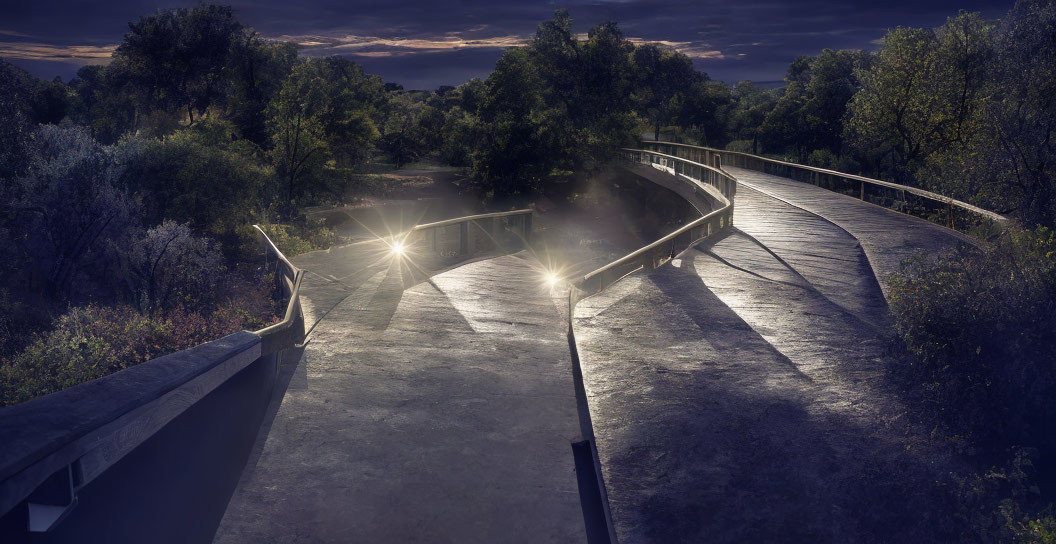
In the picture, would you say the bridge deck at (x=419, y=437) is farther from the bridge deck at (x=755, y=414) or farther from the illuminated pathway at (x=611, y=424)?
the bridge deck at (x=755, y=414)

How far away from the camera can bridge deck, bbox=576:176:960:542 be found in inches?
232

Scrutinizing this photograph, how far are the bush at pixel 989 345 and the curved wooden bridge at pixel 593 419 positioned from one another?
1.95 ft

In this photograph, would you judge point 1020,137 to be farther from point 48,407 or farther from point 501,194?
point 501,194

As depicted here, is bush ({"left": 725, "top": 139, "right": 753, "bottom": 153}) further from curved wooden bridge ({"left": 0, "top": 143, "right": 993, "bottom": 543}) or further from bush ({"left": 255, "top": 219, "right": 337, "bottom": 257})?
curved wooden bridge ({"left": 0, "top": 143, "right": 993, "bottom": 543})

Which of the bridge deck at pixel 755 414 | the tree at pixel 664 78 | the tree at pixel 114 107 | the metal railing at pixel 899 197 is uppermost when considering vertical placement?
the tree at pixel 664 78

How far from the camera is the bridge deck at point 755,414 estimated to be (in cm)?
590

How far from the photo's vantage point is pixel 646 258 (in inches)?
623

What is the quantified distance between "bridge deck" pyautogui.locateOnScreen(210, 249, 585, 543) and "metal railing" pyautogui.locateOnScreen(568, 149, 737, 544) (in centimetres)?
21

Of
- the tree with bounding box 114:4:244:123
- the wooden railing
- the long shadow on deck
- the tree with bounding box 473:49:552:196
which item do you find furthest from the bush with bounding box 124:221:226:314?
the tree with bounding box 114:4:244:123

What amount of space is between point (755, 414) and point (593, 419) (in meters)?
1.74

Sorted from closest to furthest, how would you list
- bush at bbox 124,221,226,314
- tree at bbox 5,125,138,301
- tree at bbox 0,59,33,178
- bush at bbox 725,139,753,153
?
1. bush at bbox 124,221,226,314
2. tree at bbox 5,125,138,301
3. tree at bbox 0,59,33,178
4. bush at bbox 725,139,753,153

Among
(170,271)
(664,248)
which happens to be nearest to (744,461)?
(664,248)

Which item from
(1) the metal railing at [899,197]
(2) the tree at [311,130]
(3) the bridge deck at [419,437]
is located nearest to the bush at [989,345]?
(3) the bridge deck at [419,437]

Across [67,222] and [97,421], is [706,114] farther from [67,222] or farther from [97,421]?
[97,421]
